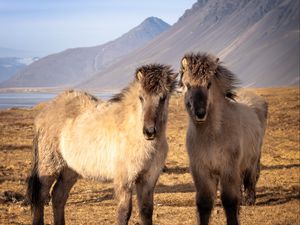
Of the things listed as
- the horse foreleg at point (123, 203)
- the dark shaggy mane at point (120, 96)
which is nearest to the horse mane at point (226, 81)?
the dark shaggy mane at point (120, 96)

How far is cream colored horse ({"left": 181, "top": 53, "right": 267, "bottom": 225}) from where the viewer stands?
7.99 m

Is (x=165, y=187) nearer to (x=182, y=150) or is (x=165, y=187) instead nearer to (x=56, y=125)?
(x=56, y=125)

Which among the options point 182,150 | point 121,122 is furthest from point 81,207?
point 182,150

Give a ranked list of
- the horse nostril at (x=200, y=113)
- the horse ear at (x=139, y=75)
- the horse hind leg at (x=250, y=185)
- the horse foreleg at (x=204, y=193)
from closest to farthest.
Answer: the horse nostril at (x=200, y=113) < the horse ear at (x=139, y=75) < the horse foreleg at (x=204, y=193) < the horse hind leg at (x=250, y=185)

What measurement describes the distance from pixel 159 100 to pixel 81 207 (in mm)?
5226

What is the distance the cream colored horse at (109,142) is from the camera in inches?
305

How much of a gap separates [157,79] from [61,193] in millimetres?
3013

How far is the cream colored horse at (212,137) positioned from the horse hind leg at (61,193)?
7.86 ft

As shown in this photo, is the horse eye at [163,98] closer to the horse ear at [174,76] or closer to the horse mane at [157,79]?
the horse mane at [157,79]

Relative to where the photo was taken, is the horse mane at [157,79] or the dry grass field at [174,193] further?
the dry grass field at [174,193]

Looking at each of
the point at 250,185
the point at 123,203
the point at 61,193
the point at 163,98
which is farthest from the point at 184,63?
the point at 250,185

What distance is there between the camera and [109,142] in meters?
8.24

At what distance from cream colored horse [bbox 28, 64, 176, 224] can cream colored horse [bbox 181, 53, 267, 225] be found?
1.36ft

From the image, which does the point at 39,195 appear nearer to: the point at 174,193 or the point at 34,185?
the point at 34,185
